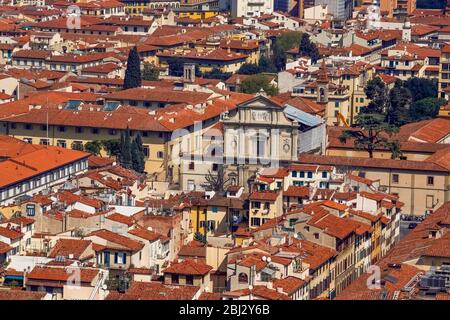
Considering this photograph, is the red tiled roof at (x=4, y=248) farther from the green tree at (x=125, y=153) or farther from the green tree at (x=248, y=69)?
the green tree at (x=248, y=69)

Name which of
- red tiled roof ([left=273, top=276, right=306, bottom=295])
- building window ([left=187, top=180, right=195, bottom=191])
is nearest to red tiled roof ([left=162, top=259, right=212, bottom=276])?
red tiled roof ([left=273, top=276, right=306, bottom=295])

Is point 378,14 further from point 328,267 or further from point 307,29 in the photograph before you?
point 328,267

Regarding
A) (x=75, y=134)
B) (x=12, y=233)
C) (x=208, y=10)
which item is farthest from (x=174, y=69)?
(x=12, y=233)

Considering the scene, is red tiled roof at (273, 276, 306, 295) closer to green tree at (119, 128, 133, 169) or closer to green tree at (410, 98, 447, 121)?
green tree at (119, 128, 133, 169)

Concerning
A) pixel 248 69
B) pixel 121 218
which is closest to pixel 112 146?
pixel 121 218

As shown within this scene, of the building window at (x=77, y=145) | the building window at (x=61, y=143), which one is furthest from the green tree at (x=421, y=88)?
the building window at (x=61, y=143)

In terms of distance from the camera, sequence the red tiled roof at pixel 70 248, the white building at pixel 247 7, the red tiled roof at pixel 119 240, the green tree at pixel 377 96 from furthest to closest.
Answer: the white building at pixel 247 7 → the green tree at pixel 377 96 → the red tiled roof at pixel 119 240 → the red tiled roof at pixel 70 248

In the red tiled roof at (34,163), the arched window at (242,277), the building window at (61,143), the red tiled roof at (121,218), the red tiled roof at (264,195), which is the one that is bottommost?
the building window at (61,143)
